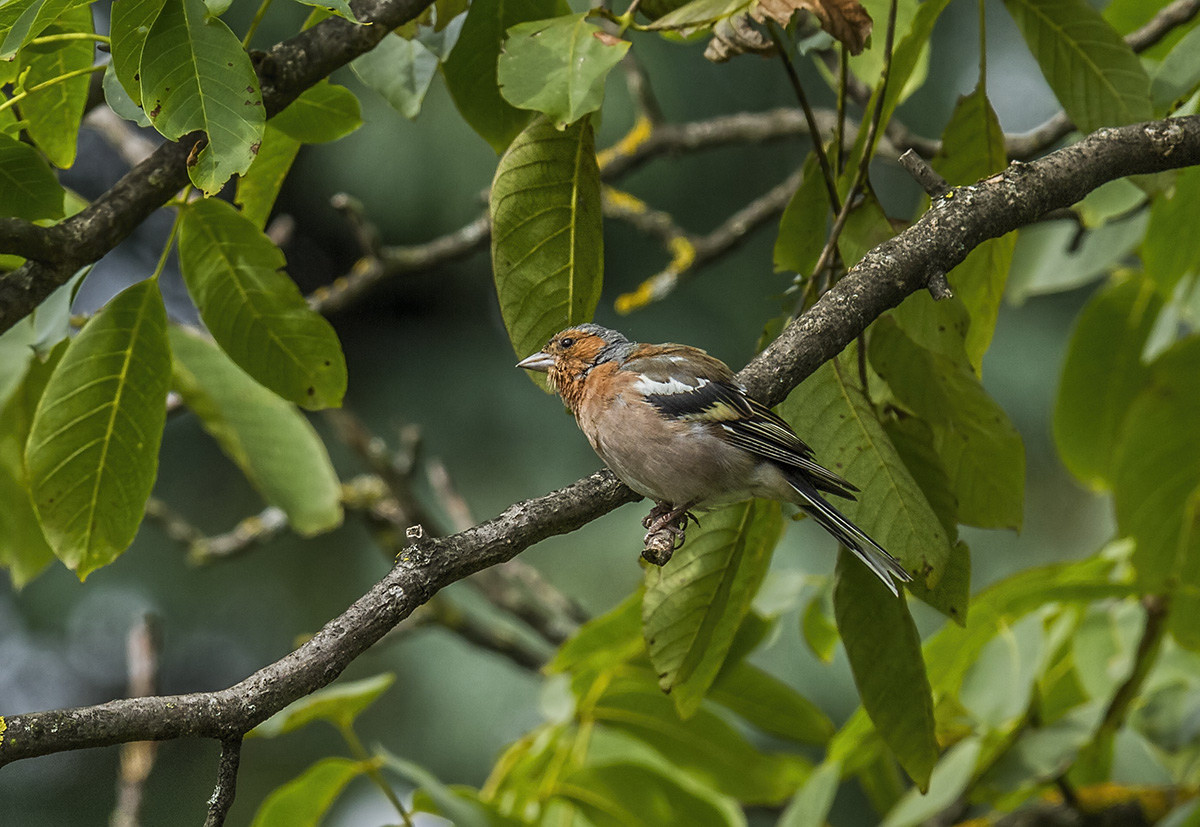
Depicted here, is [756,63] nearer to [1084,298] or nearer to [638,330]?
[638,330]

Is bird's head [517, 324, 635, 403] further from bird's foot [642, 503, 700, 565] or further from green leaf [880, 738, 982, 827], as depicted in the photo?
green leaf [880, 738, 982, 827]

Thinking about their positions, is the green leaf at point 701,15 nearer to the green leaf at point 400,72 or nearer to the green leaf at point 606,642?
the green leaf at point 400,72

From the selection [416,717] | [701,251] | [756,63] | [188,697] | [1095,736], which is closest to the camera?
[188,697]

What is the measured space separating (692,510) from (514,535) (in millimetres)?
681

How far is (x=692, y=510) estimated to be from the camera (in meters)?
2.23

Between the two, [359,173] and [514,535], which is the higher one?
[359,173]

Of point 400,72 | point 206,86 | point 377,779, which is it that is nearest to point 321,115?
point 400,72

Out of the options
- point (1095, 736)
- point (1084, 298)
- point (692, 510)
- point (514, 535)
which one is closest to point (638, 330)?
point (1084, 298)

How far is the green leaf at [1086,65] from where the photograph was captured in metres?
2.36

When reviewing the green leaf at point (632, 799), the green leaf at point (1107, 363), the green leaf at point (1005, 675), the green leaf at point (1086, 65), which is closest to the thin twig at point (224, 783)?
the green leaf at point (632, 799)

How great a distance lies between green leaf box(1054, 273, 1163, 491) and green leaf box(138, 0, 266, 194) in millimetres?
2874

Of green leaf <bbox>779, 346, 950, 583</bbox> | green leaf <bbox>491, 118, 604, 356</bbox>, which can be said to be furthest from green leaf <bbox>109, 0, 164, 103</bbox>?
green leaf <bbox>779, 346, 950, 583</bbox>

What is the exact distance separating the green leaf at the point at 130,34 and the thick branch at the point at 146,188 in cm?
33

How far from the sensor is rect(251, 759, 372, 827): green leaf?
2.57 metres
